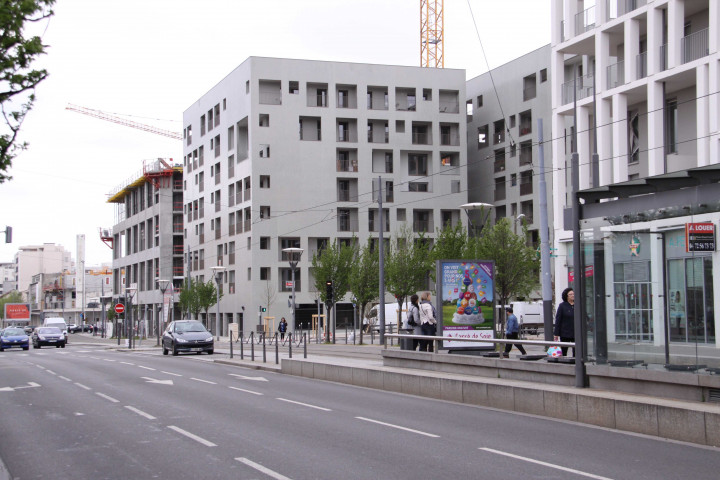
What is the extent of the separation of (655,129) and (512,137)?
34827 millimetres

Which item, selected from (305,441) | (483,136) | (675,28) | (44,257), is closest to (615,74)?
(675,28)

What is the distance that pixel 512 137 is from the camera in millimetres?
67562

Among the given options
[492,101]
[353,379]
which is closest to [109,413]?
[353,379]

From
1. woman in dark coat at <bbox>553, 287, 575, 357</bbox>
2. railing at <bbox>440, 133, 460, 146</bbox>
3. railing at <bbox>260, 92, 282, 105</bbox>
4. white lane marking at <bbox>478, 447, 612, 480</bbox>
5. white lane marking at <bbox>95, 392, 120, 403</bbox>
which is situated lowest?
white lane marking at <bbox>95, 392, 120, 403</bbox>

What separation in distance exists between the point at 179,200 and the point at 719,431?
89605 millimetres

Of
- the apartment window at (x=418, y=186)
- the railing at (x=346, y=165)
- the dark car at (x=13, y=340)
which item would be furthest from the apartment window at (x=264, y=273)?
the dark car at (x=13, y=340)

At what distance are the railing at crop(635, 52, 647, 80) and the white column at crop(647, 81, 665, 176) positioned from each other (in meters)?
1.47

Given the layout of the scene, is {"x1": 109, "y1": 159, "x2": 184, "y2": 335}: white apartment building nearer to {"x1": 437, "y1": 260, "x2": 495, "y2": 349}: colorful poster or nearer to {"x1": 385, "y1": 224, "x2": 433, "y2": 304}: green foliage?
{"x1": 385, "y1": 224, "x2": 433, "y2": 304}: green foliage

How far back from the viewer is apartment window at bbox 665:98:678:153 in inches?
1326

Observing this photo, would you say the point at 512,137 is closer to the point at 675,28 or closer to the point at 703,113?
the point at 675,28

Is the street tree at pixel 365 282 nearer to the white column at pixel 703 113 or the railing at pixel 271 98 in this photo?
the railing at pixel 271 98

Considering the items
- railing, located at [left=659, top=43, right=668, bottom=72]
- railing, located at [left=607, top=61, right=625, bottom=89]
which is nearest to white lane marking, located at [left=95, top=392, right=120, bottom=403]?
railing, located at [left=659, top=43, right=668, bottom=72]

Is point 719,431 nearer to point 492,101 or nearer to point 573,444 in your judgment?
point 573,444

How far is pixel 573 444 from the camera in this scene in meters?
10.7
